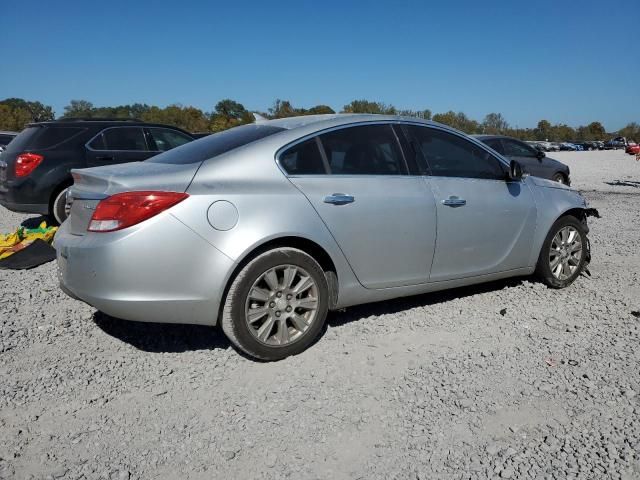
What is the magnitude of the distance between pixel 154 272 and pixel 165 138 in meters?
6.82

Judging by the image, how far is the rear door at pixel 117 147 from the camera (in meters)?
8.45

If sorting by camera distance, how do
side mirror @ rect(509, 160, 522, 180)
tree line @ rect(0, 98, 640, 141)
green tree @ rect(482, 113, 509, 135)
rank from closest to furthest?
side mirror @ rect(509, 160, 522, 180), tree line @ rect(0, 98, 640, 141), green tree @ rect(482, 113, 509, 135)

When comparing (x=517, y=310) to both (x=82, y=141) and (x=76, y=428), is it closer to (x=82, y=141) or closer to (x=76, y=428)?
(x=76, y=428)

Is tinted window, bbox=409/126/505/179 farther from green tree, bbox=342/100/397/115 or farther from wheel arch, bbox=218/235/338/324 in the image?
green tree, bbox=342/100/397/115

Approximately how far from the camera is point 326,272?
390cm

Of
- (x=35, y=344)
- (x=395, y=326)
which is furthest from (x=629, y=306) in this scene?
(x=35, y=344)

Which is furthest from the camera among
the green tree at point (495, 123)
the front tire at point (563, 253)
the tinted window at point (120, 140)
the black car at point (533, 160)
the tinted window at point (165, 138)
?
the green tree at point (495, 123)

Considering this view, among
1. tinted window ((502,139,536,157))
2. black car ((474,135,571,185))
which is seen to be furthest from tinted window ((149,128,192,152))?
tinted window ((502,139,536,157))

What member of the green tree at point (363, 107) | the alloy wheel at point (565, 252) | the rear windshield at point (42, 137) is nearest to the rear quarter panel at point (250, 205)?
the alloy wheel at point (565, 252)

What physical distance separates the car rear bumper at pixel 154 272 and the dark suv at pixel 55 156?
5104 millimetres

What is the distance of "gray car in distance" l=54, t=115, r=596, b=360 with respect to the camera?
131 inches

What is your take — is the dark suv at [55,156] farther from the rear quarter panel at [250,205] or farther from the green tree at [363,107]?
the green tree at [363,107]

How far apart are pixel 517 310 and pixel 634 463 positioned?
7.06ft

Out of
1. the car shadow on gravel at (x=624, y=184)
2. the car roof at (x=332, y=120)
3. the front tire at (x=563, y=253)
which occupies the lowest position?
the car shadow on gravel at (x=624, y=184)
